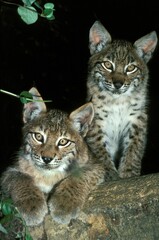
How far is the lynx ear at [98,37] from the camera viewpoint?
7961 mm

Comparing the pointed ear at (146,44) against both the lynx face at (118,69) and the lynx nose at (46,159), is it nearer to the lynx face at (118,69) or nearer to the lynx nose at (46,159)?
the lynx face at (118,69)

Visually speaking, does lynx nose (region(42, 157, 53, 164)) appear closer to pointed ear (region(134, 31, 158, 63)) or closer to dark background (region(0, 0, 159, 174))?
pointed ear (region(134, 31, 158, 63))

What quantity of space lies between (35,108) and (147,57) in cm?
199

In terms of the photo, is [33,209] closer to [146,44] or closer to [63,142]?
[63,142]

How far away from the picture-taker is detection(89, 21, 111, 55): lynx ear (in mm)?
7961

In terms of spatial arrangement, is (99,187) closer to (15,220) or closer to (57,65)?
(15,220)

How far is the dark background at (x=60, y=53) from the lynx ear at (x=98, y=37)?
6.20 ft

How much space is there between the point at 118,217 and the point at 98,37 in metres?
3.00

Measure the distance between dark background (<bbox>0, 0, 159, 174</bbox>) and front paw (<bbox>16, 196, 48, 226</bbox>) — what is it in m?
4.02

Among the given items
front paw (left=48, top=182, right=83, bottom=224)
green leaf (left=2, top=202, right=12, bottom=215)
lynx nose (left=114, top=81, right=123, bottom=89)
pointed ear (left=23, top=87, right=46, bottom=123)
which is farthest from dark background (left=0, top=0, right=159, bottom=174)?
green leaf (left=2, top=202, right=12, bottom=215)

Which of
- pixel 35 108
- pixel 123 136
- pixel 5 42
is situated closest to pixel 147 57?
pixel 123 136

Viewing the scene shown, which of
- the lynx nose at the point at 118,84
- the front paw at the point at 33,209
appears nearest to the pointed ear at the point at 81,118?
the lynx nose at the point at 118,84

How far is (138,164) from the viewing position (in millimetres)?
7777

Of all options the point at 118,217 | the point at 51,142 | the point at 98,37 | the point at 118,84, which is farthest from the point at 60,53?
the point at 118,217
